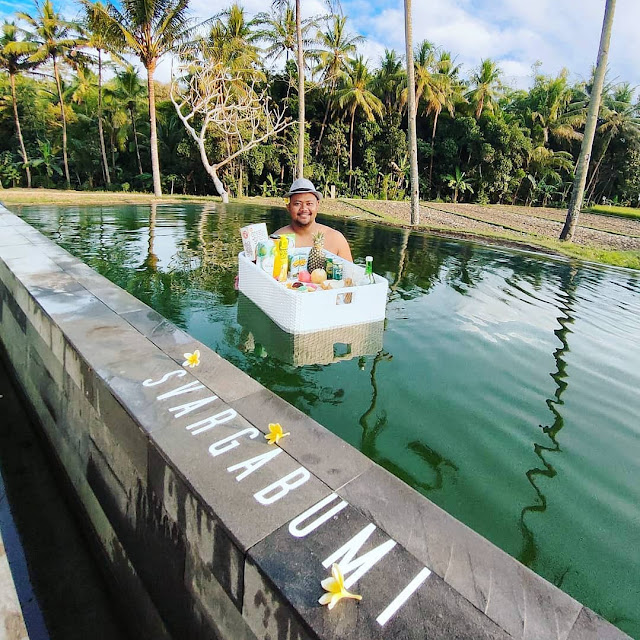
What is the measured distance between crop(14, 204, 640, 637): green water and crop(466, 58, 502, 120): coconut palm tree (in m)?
26.8

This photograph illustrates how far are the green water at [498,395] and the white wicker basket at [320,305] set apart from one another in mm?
385

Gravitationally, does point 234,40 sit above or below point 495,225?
above

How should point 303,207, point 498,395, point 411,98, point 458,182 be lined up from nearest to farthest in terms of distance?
point 498,395, point 303,207, point 411,98, point 458,182

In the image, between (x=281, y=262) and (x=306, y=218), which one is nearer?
(x=281, y=262)

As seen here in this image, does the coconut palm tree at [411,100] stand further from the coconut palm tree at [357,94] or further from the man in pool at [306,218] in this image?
the coconut palm tree at [357,94]

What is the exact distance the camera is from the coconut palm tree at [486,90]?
29.8 meters

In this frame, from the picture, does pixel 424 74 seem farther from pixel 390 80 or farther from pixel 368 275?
pixel 368 275

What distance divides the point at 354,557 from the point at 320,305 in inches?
122

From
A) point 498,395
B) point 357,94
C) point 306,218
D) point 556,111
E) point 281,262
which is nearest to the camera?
point 498,395

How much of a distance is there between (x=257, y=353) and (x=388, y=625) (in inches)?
123

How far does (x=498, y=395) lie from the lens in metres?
3.65

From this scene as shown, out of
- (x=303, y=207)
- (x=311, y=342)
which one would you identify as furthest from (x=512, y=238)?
(x=311, y=342)

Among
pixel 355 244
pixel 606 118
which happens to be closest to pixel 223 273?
pixel 355 244

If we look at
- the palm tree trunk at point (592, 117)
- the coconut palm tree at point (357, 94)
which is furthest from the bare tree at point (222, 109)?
the palm tree trunk at point (592, 117)
